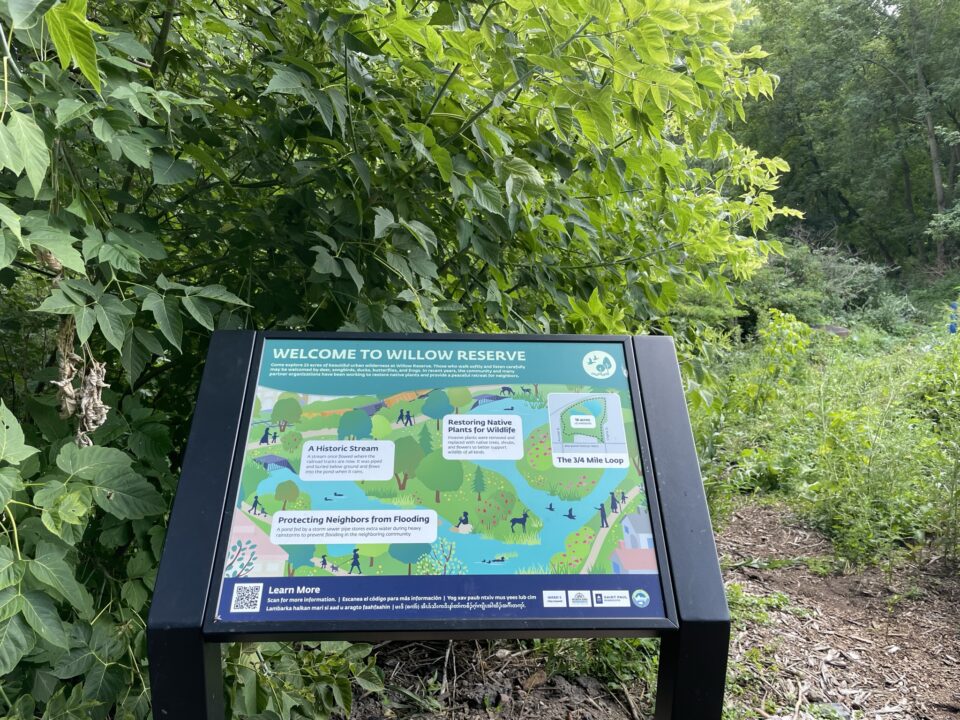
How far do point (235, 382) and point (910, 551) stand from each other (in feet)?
11.9

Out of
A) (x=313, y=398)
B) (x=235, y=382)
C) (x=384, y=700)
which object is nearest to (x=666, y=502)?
(x=313, y=398)

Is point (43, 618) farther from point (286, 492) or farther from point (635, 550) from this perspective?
point (635, 550)

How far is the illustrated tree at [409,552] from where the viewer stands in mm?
1237

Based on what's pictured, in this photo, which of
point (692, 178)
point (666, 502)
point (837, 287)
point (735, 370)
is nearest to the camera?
point (666, 502)

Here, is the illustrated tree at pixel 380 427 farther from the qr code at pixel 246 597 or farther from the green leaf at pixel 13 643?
the green leaf at pixel 13 643

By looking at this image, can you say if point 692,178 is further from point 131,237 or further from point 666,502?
point 131,237

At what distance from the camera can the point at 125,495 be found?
1335mm

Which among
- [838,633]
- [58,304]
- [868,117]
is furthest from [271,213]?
[868,117]

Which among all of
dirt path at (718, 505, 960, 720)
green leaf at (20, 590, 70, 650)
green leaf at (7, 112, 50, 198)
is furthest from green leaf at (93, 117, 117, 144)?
dirt path at (718, 505, 960, 720)

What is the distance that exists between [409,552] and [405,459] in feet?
0.62

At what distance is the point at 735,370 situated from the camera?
8.20 meters

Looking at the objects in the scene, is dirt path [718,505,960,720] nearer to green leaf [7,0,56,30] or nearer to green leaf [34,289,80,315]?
green leaf [34,289,80,315]

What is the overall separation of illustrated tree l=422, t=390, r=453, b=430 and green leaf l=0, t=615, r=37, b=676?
0.79 metres

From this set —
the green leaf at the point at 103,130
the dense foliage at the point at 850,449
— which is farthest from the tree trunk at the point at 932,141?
the green leaf at the point at 103,130
